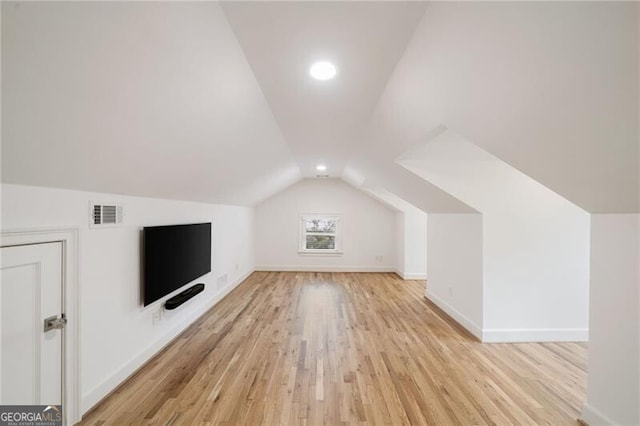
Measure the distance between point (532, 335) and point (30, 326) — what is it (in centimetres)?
474

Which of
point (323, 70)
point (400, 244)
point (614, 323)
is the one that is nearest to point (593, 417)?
point (614, 323)

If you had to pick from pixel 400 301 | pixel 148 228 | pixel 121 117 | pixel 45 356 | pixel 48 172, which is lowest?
pixel 400 301

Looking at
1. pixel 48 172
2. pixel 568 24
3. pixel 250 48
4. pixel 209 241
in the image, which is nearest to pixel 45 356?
pixel 48 172

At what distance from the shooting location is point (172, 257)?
328 cm

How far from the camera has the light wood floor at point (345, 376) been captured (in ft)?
7.03

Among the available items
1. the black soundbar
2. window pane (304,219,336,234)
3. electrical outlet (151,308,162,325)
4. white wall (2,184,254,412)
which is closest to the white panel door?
white wall (2,184,254,412)

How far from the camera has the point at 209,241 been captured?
445 centimetres

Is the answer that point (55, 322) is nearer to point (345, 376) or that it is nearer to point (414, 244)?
point (345, 376)

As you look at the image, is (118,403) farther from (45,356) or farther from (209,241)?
(209,241)

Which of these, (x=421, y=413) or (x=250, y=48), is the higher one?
(x=250, y=48)

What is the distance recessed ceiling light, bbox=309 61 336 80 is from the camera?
184 cm

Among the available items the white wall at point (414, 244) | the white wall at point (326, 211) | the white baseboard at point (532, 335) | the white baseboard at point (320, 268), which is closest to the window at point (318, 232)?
the white wall at point (326, 211)

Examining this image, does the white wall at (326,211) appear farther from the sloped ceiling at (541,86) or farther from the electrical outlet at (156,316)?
the sloped ceiling at (541,86)

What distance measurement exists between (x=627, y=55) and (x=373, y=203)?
272 inches
